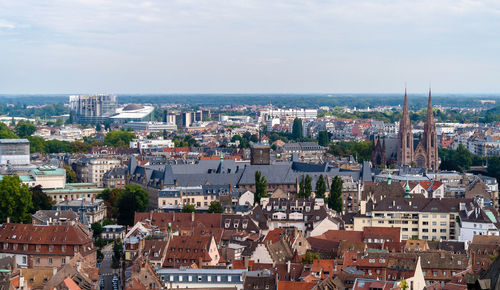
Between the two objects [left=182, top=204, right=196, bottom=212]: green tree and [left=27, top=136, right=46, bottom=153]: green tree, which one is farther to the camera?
[left=27, top=136, right=46, bottom=153]: green tree

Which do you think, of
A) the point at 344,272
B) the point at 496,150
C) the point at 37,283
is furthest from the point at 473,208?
the point at 496,150

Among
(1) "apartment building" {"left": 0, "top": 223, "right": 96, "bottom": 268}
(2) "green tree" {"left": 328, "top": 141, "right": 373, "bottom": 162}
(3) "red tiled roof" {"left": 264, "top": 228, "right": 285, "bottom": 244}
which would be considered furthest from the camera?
(2) "green tree" {"left": 328, "top": 141, "right": 373, "bottom": 162}

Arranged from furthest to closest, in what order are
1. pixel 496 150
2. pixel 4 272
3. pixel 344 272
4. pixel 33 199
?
pixel 496 150
pixel 33 199
pixel 344 272
pixel 4 272

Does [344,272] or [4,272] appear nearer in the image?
[4,272]

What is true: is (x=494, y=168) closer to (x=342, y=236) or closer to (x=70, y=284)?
(x=342, y=236)

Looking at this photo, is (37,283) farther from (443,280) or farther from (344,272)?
(443,280)

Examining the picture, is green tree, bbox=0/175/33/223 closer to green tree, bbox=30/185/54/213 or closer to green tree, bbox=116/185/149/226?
green tree, bbox=30/185/54/213

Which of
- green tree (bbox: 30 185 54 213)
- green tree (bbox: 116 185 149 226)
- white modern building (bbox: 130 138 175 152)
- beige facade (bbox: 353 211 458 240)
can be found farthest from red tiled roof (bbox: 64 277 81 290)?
white modern building (bbox: 130 138 175 152)
